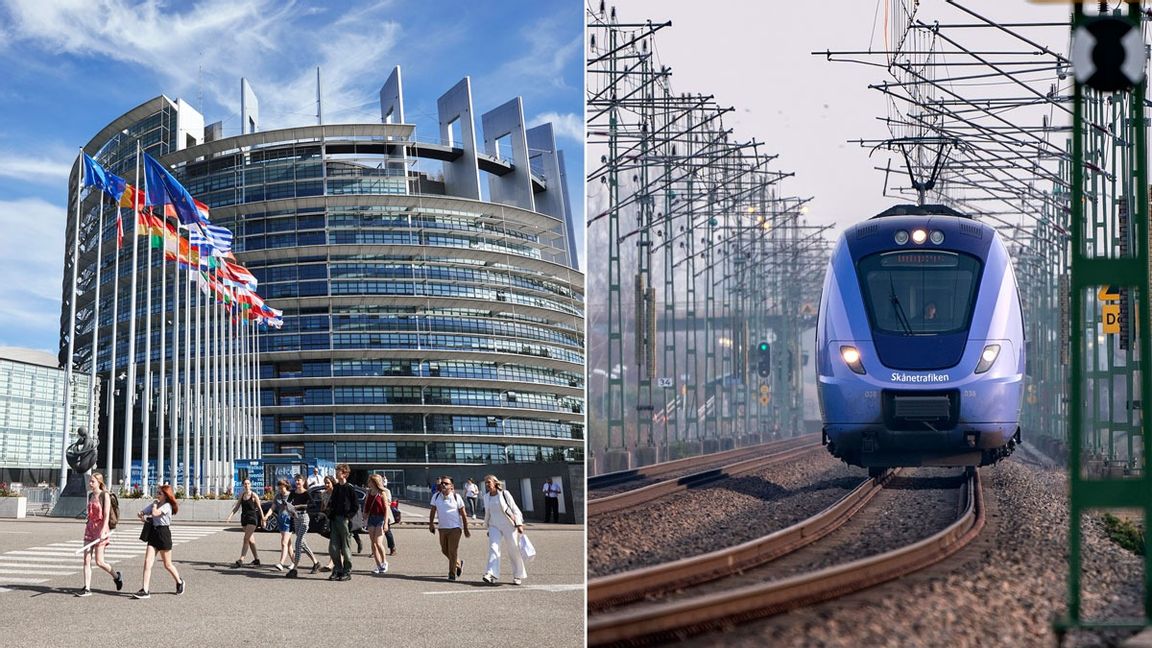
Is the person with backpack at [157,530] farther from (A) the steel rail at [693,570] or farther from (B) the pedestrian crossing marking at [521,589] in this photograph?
(A) the steel rail at [693,570]

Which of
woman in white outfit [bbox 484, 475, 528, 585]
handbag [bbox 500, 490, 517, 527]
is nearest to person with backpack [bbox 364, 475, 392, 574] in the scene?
woman in white outfit [bbox 484, 475, 528, 585]

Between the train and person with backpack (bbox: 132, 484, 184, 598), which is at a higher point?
the train

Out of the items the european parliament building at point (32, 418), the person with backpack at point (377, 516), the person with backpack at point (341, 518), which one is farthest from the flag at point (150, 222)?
the european parliament building at point (32, 418)

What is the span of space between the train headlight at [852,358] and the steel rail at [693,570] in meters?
1.34

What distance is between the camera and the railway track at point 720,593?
199 inches

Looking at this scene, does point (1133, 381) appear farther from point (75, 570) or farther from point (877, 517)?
point (75, 570)

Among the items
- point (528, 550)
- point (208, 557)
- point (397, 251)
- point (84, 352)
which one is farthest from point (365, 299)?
point (528, 550)

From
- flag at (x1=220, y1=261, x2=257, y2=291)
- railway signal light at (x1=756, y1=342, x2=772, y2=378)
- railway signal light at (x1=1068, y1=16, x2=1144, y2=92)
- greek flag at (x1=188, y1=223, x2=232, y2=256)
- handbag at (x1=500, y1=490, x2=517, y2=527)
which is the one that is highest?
greek flag at (x1=188, y1=223, x2=232, y2=256)

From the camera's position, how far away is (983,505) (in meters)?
9.15

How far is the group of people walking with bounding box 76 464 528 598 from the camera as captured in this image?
16062 mm

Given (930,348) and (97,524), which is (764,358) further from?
(930,348)

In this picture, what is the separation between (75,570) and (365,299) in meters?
80.4

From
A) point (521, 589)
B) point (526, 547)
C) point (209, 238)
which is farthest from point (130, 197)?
point (526, 547)

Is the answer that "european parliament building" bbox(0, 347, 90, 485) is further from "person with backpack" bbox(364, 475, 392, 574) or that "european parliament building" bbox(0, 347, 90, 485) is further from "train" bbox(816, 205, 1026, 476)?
"train" bbox(816, 205, 1026, 476)
